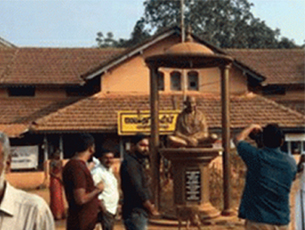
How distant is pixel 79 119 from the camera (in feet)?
63.5

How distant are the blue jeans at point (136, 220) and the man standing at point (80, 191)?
48 centimetres

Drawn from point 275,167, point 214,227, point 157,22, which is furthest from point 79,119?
point 157,22

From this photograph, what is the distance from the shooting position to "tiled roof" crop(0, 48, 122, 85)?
74.0ft

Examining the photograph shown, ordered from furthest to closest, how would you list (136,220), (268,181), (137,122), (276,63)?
(276,63) → (137,122) → (136,220) → (268,181)

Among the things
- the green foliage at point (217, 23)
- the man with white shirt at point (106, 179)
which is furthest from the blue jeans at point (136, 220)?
the green foliage at point (217, 23)

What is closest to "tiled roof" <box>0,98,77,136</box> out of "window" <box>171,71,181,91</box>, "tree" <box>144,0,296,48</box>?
"window" <box>171,71,181,91</box>

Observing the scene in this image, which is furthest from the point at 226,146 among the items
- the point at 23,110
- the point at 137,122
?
the point at 23,110

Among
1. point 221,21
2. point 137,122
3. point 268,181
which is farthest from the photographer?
point 221,21

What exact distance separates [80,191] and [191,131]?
6.39m

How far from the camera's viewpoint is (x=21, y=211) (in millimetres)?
2162

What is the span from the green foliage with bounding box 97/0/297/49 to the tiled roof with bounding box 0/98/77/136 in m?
23.8

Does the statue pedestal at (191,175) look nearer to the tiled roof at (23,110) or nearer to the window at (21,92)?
the tiled roof at (23,110)

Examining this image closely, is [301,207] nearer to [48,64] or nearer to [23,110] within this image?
[23,110]

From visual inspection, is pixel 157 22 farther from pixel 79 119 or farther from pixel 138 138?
pixel 138 138
